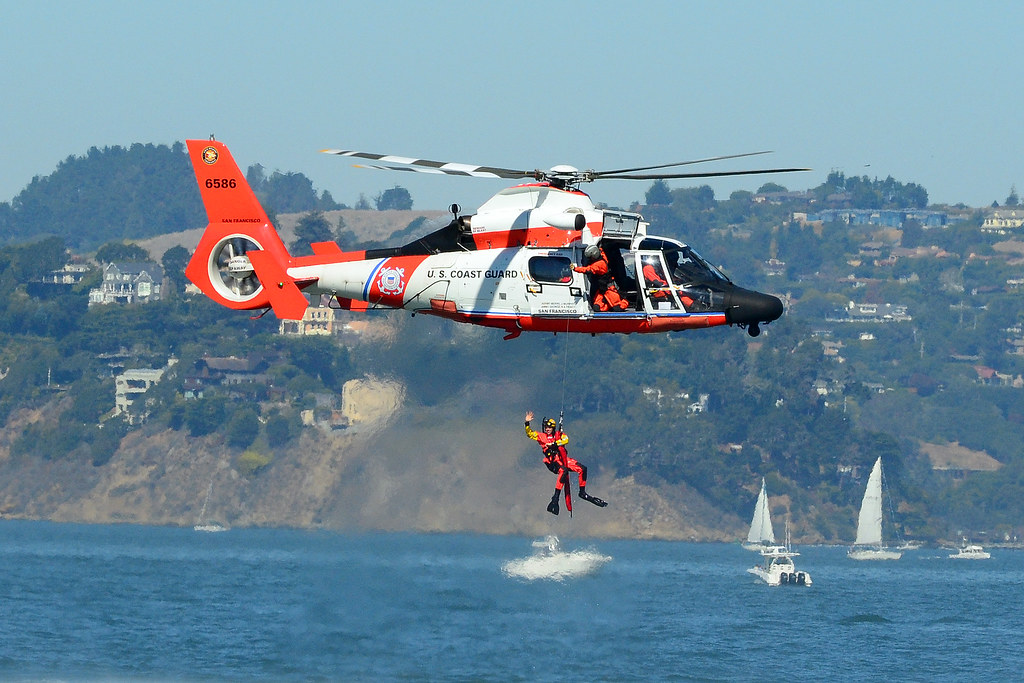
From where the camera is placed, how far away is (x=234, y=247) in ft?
140

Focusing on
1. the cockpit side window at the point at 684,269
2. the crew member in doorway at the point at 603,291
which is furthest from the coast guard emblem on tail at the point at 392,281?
the cockpit side window at the point at 684,269

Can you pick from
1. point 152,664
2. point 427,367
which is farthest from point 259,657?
point 427,367

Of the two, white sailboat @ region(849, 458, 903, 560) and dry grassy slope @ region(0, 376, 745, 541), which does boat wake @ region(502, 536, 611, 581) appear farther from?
white sailboat @ region(849, 458, 903, 560)

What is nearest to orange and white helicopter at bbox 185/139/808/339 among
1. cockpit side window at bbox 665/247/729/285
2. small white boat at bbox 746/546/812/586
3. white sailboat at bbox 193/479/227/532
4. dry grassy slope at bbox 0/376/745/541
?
cockpit side window at bbox 665/247/729/285

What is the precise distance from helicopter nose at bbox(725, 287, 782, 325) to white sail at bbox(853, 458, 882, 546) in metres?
149

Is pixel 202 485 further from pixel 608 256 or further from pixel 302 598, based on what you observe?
pixel 608 256

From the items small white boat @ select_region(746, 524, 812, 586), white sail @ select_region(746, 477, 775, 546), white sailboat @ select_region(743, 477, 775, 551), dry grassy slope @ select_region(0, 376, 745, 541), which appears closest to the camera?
dry grassy slope @ select_region(0, 376, 745, 541)

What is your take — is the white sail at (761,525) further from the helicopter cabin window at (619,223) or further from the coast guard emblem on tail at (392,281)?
the helicopter cabin window at (619,223)

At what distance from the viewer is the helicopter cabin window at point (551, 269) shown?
39625 millimetres

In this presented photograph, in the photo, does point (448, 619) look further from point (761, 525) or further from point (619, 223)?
point (761, 525)

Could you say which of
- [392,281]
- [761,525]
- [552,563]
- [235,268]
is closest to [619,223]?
[392,281]

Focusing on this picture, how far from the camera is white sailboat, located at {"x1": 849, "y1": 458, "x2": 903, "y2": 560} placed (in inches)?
7357

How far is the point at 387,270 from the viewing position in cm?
4128

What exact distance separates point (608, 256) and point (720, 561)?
6200 inches
